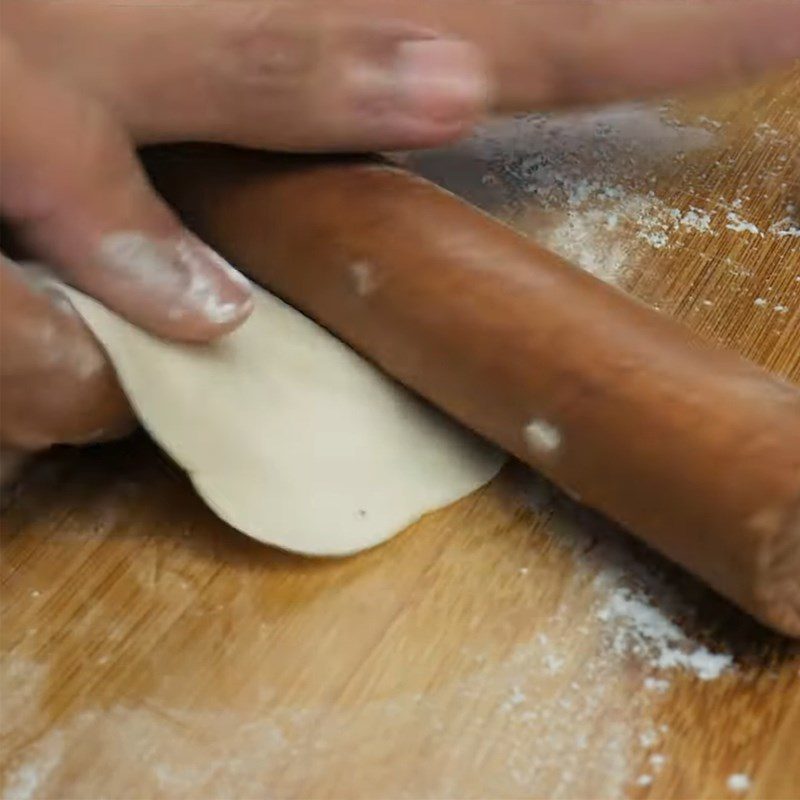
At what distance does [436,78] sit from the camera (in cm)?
86

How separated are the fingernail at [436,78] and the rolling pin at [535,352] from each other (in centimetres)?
7

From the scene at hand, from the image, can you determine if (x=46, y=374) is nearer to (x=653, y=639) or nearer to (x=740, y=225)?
(x=653, y=639)

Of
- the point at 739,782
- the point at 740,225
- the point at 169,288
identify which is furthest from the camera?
the point at 740,225

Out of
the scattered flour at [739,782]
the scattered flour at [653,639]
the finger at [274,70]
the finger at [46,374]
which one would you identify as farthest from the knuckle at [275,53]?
the scattered flour at [739,782]

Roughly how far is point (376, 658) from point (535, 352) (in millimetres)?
240

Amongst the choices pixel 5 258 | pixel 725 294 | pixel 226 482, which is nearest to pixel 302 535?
pixel 226 482

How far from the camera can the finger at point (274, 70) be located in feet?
2.80

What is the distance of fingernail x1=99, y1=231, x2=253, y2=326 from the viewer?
84 cm

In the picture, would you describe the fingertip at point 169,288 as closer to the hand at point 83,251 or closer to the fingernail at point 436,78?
the hand at point 83,251

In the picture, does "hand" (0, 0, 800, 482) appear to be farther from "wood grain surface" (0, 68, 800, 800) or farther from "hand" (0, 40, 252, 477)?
"wood grain surface" (0, 68, 800, 800)

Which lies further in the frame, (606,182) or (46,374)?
(606,182)

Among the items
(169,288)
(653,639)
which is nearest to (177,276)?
(169,288)

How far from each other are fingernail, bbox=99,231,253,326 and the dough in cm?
3

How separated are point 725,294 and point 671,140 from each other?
0.24 m
